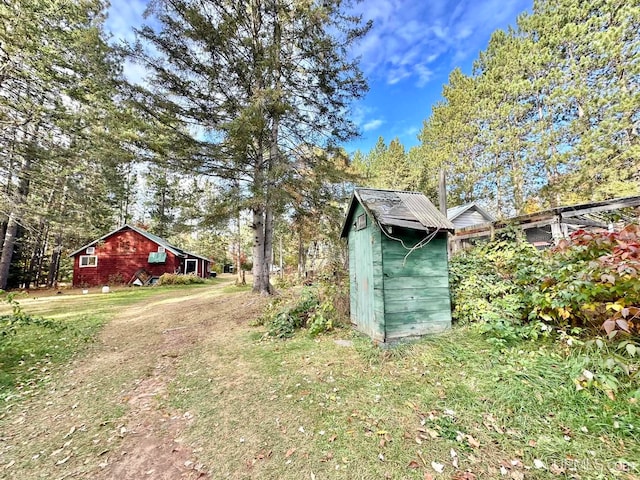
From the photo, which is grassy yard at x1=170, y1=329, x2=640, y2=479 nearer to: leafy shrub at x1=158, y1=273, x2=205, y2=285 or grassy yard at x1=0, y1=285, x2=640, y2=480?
grassy yard at x1=0, y1=285, x2=640, y2=480

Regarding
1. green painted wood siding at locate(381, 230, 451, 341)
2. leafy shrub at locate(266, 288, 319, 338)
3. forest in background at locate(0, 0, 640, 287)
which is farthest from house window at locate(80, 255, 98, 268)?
green painted wood siding at locate(381, 230, 451, 341)

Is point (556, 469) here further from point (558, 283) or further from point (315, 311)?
point (315, 311)

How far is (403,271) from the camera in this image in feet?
14.2

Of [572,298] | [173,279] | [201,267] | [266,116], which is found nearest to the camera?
[572,298]

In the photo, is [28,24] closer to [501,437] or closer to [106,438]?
[106,438]

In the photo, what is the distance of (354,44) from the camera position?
8.73 metres

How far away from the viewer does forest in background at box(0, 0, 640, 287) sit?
305 inches

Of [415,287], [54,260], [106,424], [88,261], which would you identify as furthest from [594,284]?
[54,260]

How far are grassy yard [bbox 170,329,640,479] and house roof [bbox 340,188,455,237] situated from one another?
1.87m

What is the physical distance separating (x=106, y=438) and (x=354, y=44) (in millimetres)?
10938

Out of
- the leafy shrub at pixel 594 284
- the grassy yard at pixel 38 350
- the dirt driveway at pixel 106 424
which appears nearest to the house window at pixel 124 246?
the grassy yard at pixel 38 350

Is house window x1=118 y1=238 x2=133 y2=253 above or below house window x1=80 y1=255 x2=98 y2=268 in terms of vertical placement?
above

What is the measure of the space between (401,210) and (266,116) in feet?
19.2

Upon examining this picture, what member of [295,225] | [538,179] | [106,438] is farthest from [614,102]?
[106,438]
